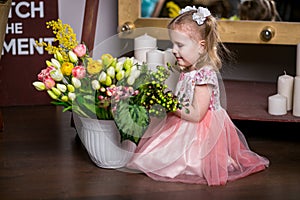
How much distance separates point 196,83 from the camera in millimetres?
2021

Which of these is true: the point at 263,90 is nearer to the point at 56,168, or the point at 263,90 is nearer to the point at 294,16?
the point at 294,16

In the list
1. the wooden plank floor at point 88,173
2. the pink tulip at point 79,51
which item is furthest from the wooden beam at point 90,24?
the pink tulip at point 79,51

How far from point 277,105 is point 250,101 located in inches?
7.2

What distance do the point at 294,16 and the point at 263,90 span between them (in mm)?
318

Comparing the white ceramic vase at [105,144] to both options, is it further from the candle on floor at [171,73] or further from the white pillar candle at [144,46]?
the white pillar candle at [144,46]

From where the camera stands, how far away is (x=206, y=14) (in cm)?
203

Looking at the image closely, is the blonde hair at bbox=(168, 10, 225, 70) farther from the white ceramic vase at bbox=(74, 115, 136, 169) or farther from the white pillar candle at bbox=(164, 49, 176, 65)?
the white ceramic vase at bbox=(74, 115, 136, 169)

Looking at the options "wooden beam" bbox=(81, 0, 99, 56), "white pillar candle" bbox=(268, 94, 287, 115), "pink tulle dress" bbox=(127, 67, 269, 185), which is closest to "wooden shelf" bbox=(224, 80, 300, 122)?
"white pillar candle" bbox=(268, 94, 287, 115)

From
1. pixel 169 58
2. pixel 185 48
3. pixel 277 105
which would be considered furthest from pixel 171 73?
pixel 277 105

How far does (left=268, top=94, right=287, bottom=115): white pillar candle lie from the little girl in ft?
1.00

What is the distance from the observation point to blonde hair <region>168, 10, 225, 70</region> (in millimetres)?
2027

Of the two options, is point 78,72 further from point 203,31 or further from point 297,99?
point 297,99

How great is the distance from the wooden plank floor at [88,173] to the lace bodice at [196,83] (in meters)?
0.26

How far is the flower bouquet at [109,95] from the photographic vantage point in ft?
6.41
